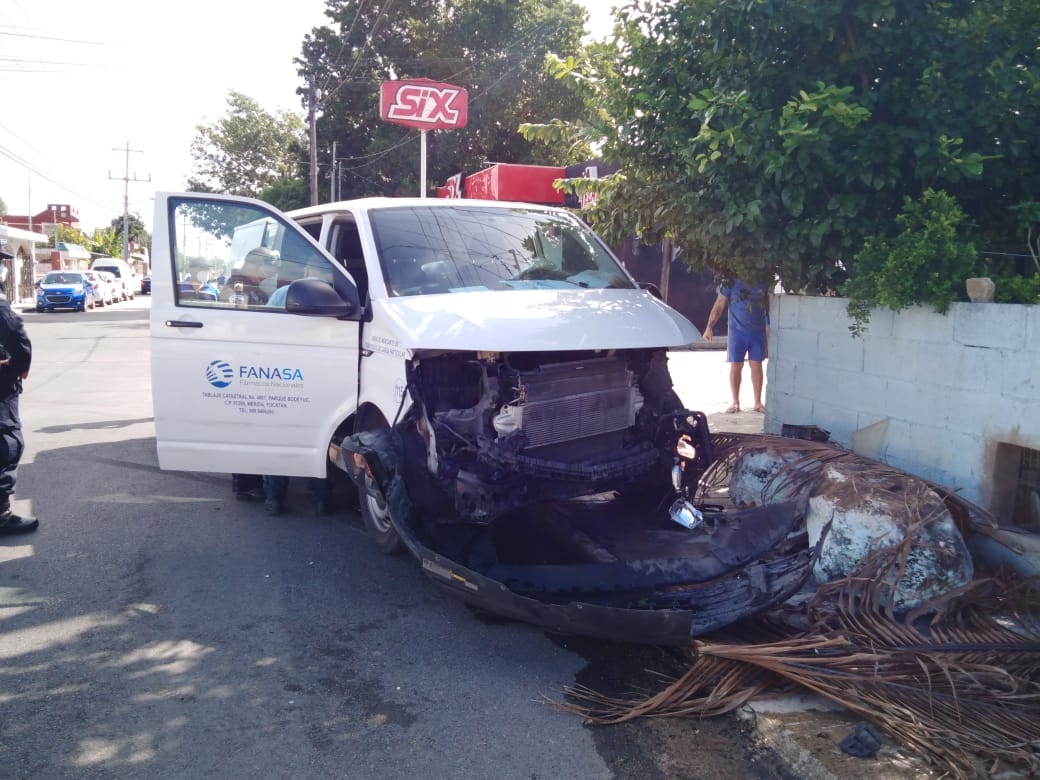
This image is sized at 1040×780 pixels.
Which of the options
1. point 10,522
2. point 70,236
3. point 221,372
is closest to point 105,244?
point 70,236

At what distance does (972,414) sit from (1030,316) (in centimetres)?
61

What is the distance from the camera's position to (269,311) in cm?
566

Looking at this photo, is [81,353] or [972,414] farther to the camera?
[81,353]

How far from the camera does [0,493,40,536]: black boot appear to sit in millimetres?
5883

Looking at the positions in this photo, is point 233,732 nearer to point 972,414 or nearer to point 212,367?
point 212,367

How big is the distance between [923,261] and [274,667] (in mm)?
3910

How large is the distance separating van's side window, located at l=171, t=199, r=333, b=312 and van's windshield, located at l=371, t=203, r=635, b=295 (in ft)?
2.10

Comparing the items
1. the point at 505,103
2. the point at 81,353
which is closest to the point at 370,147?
the point at 505,103

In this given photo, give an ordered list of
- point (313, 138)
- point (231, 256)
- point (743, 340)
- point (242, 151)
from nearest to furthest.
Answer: point (231, 256) → point (743, 340) → point (313, 138) → point (242, 151)

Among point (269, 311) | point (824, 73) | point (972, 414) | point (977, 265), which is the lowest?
point (972, 414)

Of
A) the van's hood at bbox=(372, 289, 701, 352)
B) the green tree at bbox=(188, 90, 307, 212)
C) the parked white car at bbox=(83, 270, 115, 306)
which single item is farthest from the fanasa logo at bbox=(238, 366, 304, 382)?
the green tree at bbox=(188, 90, 307, 212)

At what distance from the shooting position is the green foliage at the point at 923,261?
16.1 feet

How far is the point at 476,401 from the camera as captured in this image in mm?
4844

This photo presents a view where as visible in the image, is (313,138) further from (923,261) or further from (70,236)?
(70,236)
